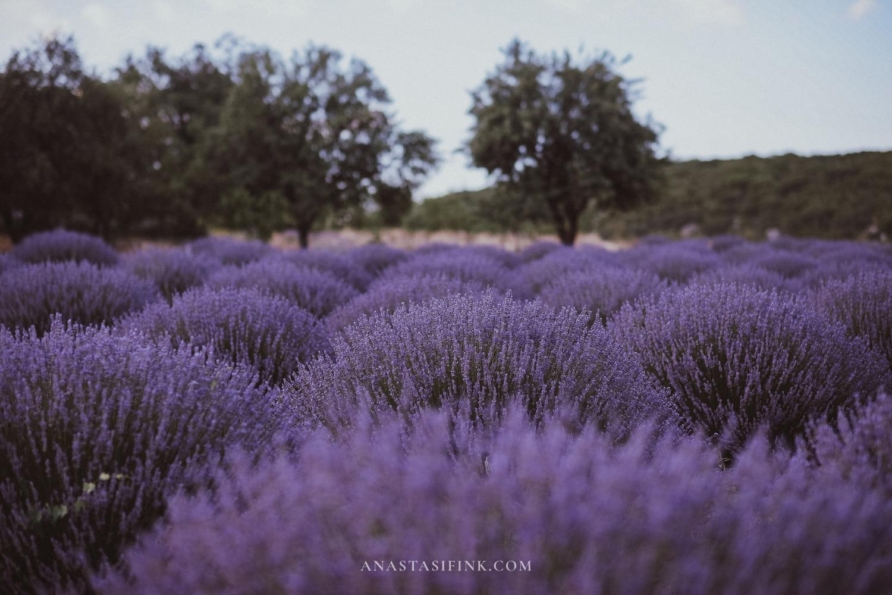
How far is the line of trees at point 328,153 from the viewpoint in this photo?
38.8 ft

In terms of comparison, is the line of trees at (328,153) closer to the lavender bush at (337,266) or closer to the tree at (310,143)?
the tree at (310,143)

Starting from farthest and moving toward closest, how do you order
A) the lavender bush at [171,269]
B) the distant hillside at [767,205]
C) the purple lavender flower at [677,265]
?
the distant hillside at [767,205] < the purple lavender flower at [677,265] < the lavender bush at [171,269]

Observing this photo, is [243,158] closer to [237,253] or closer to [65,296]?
[237,253]

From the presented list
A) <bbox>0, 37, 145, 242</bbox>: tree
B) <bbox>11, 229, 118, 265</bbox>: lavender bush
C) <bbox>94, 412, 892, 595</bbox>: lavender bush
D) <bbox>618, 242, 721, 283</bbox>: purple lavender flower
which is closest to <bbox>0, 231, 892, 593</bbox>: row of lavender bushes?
<bbox>94, 412, 892, 595</bbox>: lavender bush

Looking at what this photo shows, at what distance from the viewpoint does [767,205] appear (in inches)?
1356

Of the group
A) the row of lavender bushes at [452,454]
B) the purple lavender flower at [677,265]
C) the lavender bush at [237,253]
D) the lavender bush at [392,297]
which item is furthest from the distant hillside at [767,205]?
the row of lavender bushes at [452,454]

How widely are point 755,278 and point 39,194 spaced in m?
11.5

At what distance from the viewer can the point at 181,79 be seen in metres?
27.8

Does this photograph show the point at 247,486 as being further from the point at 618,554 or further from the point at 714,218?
the point at 714,218

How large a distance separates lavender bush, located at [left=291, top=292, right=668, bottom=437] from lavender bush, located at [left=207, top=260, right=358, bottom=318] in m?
2.37

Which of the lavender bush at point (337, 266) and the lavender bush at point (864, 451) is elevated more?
the lavender bush at point (337, 266)

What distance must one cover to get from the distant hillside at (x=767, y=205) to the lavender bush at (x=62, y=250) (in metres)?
19.1

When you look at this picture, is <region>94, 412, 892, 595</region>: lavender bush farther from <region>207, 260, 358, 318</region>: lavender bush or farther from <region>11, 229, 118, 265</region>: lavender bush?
<region>11, 229, 118, 265</region>: lavender bush

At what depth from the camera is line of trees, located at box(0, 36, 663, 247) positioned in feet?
38.8
